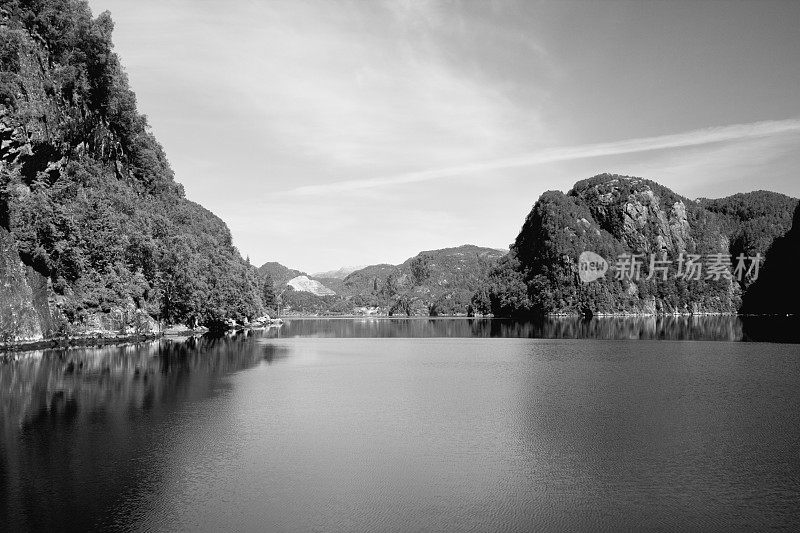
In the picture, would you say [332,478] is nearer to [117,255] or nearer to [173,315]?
[117,255]

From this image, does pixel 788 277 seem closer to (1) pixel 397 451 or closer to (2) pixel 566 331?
(2) pixel 566 331

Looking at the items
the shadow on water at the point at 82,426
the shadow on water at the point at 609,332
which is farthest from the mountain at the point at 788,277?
the shadow on water at the point at 82,426

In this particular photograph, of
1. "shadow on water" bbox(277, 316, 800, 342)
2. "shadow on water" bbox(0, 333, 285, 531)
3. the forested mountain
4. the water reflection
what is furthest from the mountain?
"shadow on water" bbox(0, 333, 285, 531)

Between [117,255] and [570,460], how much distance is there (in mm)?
62301

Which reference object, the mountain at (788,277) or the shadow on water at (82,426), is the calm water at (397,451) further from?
the mountain at (788,277)

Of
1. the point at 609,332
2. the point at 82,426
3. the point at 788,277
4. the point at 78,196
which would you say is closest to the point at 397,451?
the point at 82,426

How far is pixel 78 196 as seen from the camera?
62.9 meters

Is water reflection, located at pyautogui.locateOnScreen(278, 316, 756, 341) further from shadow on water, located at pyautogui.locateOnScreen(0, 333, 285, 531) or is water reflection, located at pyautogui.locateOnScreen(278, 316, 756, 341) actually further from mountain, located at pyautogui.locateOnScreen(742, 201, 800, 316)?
shadow on water, located at pyautogui.locateOnScreen(0, 333, 285, 531)

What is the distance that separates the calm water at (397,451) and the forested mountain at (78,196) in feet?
76.5

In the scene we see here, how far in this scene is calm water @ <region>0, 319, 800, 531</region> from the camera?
13.6 meters

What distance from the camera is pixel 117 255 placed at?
6600cm

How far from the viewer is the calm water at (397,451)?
1362 centimetres

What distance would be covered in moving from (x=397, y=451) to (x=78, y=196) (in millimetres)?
58686

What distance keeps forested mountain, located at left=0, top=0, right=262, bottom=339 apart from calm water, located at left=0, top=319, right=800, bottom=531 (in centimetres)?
2333
